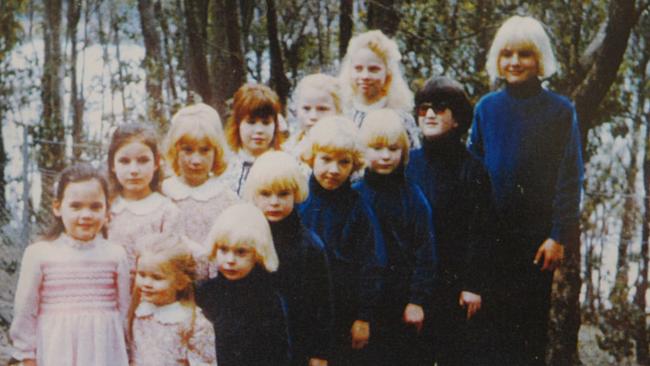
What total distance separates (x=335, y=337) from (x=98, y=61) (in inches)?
76.7

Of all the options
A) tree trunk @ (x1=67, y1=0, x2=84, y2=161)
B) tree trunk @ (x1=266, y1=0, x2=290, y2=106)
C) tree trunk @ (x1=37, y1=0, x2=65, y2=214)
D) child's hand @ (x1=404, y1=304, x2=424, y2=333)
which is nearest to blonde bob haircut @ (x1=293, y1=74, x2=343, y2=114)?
child's hand @ (x1=404, y1=304, x2=424, y2=333)

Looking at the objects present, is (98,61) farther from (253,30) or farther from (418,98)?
(418,98)

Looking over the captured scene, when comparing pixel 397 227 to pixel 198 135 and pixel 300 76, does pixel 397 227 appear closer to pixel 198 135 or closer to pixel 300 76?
pixel 198 135

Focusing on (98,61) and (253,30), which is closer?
(253,30)

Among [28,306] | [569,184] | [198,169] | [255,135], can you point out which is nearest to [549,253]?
[569,184]

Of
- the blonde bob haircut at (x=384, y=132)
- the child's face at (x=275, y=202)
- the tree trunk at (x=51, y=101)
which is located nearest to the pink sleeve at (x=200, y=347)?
the child's face at (x=275, y=202)

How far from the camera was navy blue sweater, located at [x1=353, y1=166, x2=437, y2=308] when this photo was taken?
2395 mm

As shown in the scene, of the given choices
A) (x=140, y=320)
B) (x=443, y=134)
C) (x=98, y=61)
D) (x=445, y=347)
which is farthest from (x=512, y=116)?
(x=98, y=61)

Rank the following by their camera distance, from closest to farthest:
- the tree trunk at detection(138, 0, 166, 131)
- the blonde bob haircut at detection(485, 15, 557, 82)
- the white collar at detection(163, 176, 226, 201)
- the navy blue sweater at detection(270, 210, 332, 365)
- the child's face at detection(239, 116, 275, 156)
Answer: the navy blue sweater at detection(270, 210, 332, 365)
the white collar at detection(163, 176, 226, 201)
the child's face at detection(239, 116, 275, 156)
the blonde bob haircut at detection(485, 15, 557, 82)
the tree trunk at detection(138, 0, 166, 131)

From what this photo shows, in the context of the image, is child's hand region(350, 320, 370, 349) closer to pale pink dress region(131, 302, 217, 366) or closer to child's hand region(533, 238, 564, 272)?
pale pink dress region(131, 302, 217, 366)

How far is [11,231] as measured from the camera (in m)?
3.54

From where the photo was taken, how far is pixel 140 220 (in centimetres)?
231

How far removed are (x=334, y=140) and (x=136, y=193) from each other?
21.7 inches

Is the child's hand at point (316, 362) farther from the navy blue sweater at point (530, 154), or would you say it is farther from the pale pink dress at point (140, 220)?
the navy blue sweater at point (530, 154)
